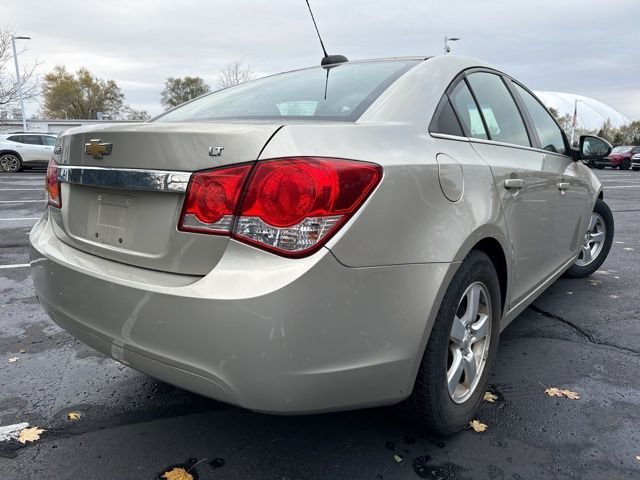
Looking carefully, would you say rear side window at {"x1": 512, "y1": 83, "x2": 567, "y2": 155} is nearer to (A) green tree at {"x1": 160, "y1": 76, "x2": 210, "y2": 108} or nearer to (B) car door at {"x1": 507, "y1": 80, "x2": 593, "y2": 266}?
(B) car door at {"x1": 507, "y1": 80, "x2": 593, "y2": 266}

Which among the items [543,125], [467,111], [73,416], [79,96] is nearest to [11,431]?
[73,416]

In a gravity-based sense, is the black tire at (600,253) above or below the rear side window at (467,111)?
below

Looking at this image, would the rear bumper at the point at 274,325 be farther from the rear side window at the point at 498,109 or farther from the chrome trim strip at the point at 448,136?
the rear side window at the point at 498,109

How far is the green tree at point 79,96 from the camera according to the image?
59688mm

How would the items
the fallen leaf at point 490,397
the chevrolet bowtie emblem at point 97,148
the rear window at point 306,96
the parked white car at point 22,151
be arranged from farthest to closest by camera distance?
1. the parked white car at point 22,151
2. the fallen leaf at point 490,397
3. the rear window at point 306,96
4. the chevrolet bowtie emblem at point 97,148

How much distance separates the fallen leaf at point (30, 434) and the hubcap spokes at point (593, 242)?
169 inches

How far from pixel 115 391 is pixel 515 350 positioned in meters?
2.29

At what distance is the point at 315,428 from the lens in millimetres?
2291

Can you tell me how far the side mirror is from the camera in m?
3.79

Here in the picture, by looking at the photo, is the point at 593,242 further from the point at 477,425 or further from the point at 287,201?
the point at 287,201

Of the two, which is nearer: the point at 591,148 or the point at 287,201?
the point at 287,201

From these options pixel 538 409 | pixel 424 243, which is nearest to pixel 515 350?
pixel 538 409

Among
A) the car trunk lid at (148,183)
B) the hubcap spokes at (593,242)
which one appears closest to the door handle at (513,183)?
the car trunk lid at (148,183)

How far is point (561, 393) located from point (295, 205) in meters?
1.91
